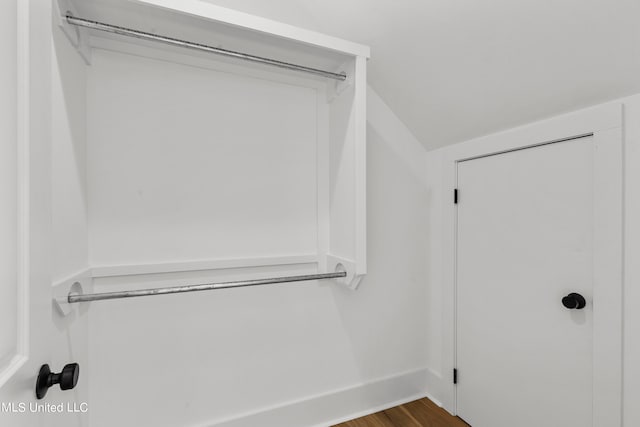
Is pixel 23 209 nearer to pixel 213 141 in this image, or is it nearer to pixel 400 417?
pixel 213 141

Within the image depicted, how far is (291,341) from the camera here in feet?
4.84

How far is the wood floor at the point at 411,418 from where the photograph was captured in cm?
155

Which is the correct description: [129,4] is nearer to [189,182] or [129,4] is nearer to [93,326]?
[189,182]

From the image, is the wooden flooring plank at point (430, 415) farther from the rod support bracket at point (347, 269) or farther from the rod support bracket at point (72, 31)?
the rod support bracket at point (72, 31)

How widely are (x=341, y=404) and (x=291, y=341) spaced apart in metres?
0.50

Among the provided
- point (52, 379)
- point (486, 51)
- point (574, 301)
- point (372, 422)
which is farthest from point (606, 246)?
point (52, 379)

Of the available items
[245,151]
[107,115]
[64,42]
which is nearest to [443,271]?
[245,151]

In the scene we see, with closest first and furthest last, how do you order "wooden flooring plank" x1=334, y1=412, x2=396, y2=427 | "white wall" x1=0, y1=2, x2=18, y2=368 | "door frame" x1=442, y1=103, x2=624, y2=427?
"white wall" x1=0, y1=2, x2=18, y2=368 < "door frame" x1=442, y1=103, x2=624, y2=427 < "wooden flooring plank" x1=334, y1=412, x2=396, y2=427

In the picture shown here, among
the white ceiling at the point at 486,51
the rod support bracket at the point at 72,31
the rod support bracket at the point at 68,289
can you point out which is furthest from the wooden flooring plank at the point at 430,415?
the rod support bracket at the point at 72,31

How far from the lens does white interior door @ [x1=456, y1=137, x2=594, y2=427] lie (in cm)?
113

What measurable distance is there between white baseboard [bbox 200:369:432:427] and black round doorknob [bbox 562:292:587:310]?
99 centimetres

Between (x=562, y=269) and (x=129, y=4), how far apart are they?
78.8 inches

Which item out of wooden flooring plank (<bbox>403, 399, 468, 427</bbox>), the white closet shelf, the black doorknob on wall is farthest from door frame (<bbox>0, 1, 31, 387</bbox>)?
wooden flooring plank (<bbox>403, 399, 468, 427</bbox>)

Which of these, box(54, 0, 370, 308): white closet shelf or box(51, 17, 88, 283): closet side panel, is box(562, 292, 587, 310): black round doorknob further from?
box(51, 17, 88, 283): closet side panel
